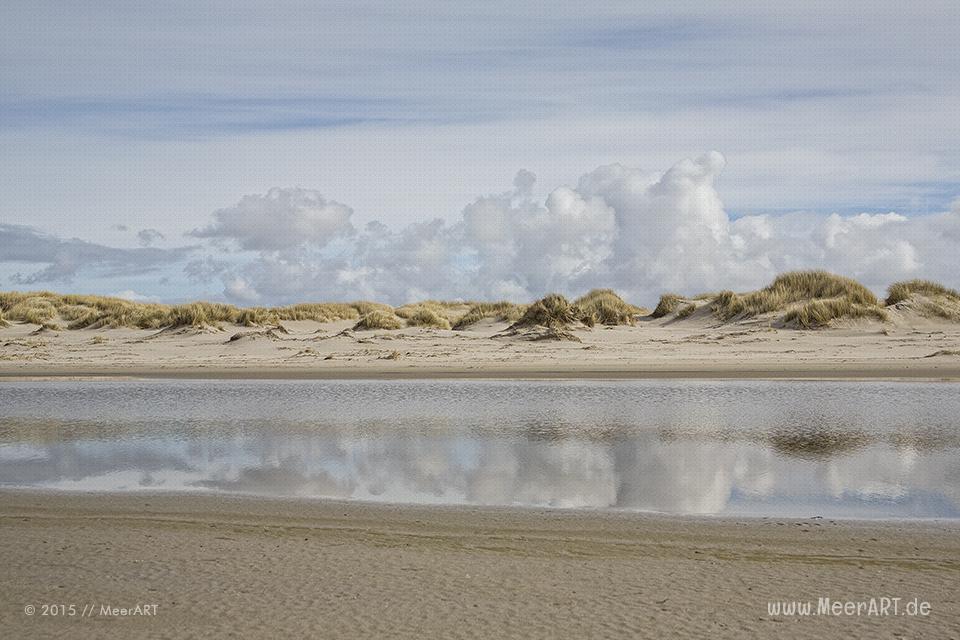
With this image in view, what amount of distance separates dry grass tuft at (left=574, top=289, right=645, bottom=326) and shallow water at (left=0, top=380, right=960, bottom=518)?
14533mm

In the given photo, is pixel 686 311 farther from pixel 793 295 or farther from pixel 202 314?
pixel 202 314

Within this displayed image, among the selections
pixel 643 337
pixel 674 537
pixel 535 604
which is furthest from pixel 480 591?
pixel 643 337

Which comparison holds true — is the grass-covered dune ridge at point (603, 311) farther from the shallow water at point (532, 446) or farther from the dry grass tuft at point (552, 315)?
the shallow water at point (532, 446)

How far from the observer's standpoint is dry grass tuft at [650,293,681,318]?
3481cm

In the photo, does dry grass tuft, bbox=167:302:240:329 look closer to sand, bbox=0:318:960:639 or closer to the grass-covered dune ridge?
the grass-covered dune ridge

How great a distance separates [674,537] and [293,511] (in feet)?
10.8

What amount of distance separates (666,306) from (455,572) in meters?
30.3

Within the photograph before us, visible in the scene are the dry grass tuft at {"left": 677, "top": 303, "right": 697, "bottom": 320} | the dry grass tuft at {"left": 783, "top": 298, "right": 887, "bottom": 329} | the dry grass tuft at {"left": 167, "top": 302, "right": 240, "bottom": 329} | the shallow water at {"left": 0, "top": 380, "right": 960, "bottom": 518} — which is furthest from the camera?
the dry grass tuft at {"left": 167, "top": 302, "right": 240, "bottom": 329}

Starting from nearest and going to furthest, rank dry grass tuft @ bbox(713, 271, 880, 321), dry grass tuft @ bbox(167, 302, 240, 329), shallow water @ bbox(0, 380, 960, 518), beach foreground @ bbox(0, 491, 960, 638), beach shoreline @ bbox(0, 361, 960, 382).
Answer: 1. beach foreground @ bbox(0, 491, 960, 638)
2. shallow water @ bbox(0, 380, 960, 518)
3. beach shoreline @ bbox(0, 361, 960, 382)
4. dry grass tuft @ bbox(713, 271, 880, 321)
5. dry grass tuft @ bbox(167, 302, 240, 329)

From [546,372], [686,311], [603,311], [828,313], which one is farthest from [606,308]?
[546,372]

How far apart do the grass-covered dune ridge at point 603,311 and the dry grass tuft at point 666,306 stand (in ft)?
0.13

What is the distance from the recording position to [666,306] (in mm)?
35094

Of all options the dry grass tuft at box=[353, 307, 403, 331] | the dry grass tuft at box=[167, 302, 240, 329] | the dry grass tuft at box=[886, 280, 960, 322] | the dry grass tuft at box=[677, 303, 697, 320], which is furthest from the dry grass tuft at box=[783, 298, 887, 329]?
the dry grass tuft at box=[167, 302, 240, 329]

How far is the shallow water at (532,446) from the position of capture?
8172 mm
